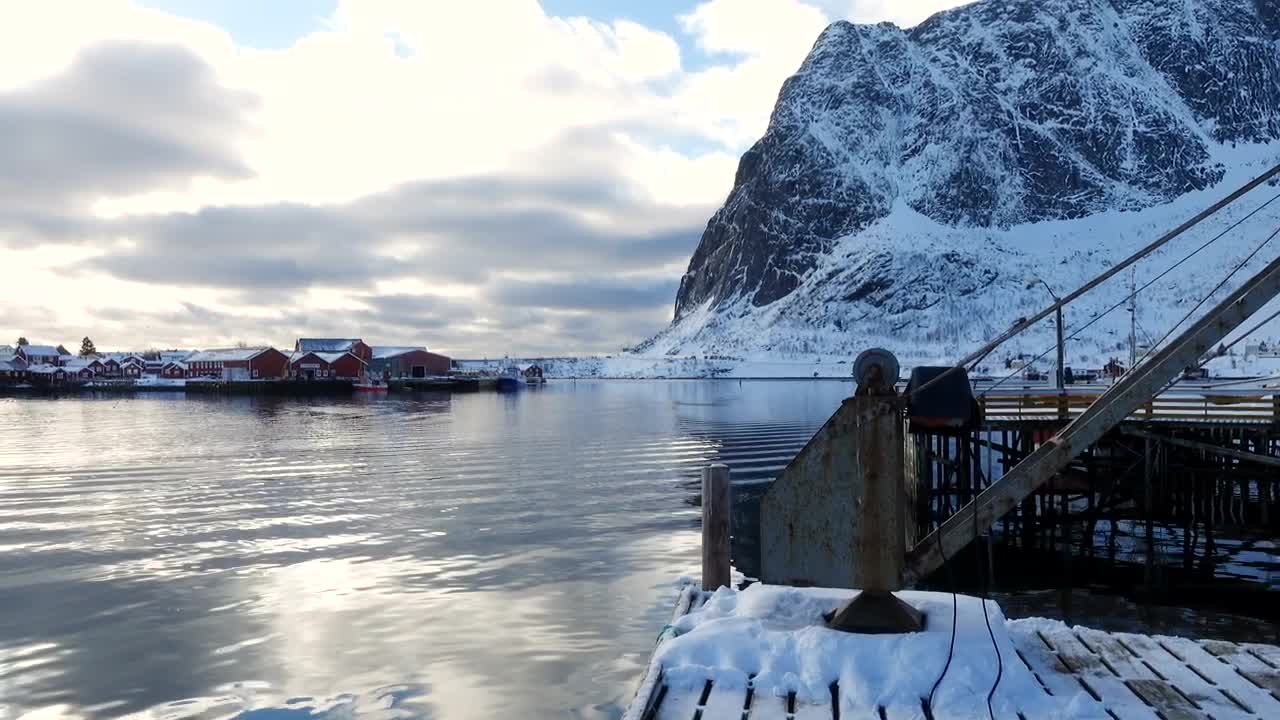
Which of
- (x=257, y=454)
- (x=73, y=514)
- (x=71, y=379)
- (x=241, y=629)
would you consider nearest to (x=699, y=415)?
(x=257, y=454)

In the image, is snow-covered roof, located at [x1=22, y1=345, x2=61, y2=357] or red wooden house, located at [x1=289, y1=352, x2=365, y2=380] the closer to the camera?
red wooden house, located at [x1=289, y1=352, x2=365, y2=380]

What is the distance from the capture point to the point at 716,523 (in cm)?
937

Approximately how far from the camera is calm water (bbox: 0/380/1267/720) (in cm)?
1142

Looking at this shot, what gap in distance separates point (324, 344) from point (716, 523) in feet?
444

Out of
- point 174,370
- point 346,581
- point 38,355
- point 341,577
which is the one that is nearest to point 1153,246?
point 346,581

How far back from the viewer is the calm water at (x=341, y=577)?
11.5m

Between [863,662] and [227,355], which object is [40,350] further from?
[863,662]

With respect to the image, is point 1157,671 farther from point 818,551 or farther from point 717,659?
point 717,659

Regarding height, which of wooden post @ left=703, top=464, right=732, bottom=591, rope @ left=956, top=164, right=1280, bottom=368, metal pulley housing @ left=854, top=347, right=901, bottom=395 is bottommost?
wooden post @ left=703, top=464, right=732, bottom=591

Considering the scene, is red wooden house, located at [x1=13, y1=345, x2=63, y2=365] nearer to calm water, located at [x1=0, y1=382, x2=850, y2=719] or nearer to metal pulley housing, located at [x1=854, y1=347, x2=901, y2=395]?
calm water, located at [x1=0, y1=382, x2=850, y2=719]

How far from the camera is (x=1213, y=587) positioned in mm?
17750

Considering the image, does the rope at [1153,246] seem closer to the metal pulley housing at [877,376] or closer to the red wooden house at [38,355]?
the metal pulley housing at [877,376]

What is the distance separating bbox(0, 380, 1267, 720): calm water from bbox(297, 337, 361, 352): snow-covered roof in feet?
314

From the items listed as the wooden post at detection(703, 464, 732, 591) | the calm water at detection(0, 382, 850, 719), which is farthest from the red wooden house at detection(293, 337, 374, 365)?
the wooden post at detection(703, 464, 732, 591)
